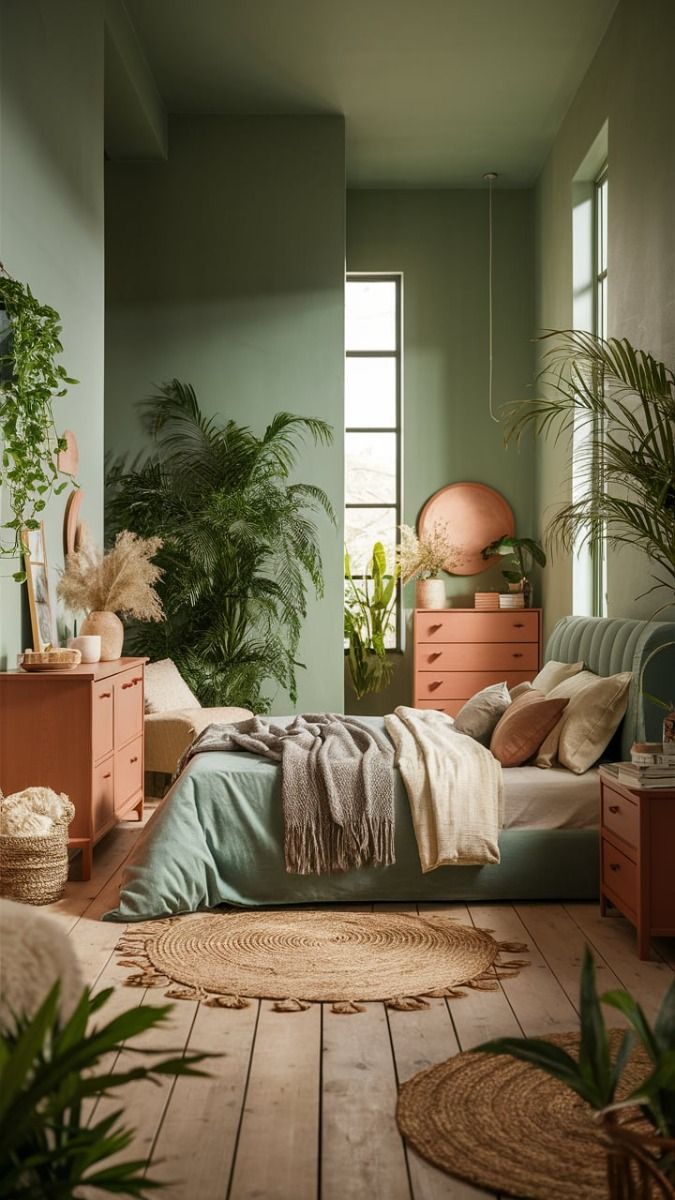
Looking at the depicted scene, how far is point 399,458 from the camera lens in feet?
27.9

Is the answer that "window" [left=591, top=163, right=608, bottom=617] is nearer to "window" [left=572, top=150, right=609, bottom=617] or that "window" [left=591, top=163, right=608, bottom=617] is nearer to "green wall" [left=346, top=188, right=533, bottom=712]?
"window" [left=572, top=150, right=609, bottom=617]

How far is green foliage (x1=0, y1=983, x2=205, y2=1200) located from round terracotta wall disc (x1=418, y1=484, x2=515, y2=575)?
7.12 metres

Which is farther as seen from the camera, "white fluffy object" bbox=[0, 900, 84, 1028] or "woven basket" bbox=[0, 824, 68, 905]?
"woven basket" bbox=[0, 824, 68, 905]

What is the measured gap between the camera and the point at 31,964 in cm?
153

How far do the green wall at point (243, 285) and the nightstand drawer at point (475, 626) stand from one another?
2.24 feet

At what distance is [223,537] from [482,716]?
2.68 m

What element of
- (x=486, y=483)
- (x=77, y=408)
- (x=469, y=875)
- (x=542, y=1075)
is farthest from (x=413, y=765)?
(x=486, y=483)

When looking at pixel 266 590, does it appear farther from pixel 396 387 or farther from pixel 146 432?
pixel 396 387

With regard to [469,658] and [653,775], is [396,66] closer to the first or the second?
[469,658]

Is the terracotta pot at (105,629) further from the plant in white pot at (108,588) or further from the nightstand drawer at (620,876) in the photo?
the nightstand drawer at (620,876)

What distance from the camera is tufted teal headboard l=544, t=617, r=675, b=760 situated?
13.7 feet

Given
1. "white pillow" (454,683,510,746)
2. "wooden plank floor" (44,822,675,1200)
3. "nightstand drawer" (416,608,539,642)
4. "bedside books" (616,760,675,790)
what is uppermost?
"nightstand drawer" (416,608,539,642)

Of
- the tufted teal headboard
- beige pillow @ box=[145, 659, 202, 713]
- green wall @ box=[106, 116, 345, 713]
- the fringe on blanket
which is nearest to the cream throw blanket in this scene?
the fringe on blanket

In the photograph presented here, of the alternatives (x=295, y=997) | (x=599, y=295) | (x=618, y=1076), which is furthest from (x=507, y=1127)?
(x=599, y=295)
